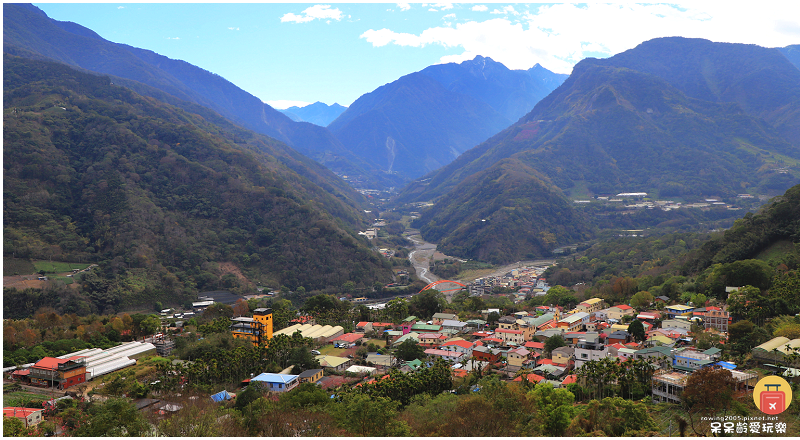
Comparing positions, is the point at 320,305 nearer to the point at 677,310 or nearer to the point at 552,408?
the point at 677,310

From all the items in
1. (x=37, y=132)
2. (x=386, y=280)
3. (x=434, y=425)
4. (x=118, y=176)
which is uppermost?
(x=37, y=132)

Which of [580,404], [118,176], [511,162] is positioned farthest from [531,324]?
[511,162]

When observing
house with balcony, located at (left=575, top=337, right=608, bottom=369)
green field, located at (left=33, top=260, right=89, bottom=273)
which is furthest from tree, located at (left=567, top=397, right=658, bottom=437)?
green field, located at (left=33, top=260, right=89, bottom=273)

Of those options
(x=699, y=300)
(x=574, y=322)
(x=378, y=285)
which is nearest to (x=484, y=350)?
(x=574, y=322)

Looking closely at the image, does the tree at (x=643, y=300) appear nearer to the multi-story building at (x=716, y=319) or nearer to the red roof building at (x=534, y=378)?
the multi-story building at (x=716, y=319)

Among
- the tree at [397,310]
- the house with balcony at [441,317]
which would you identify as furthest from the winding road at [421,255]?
the house with balcony at [441,317]

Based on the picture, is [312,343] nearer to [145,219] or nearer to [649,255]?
[145,219]
